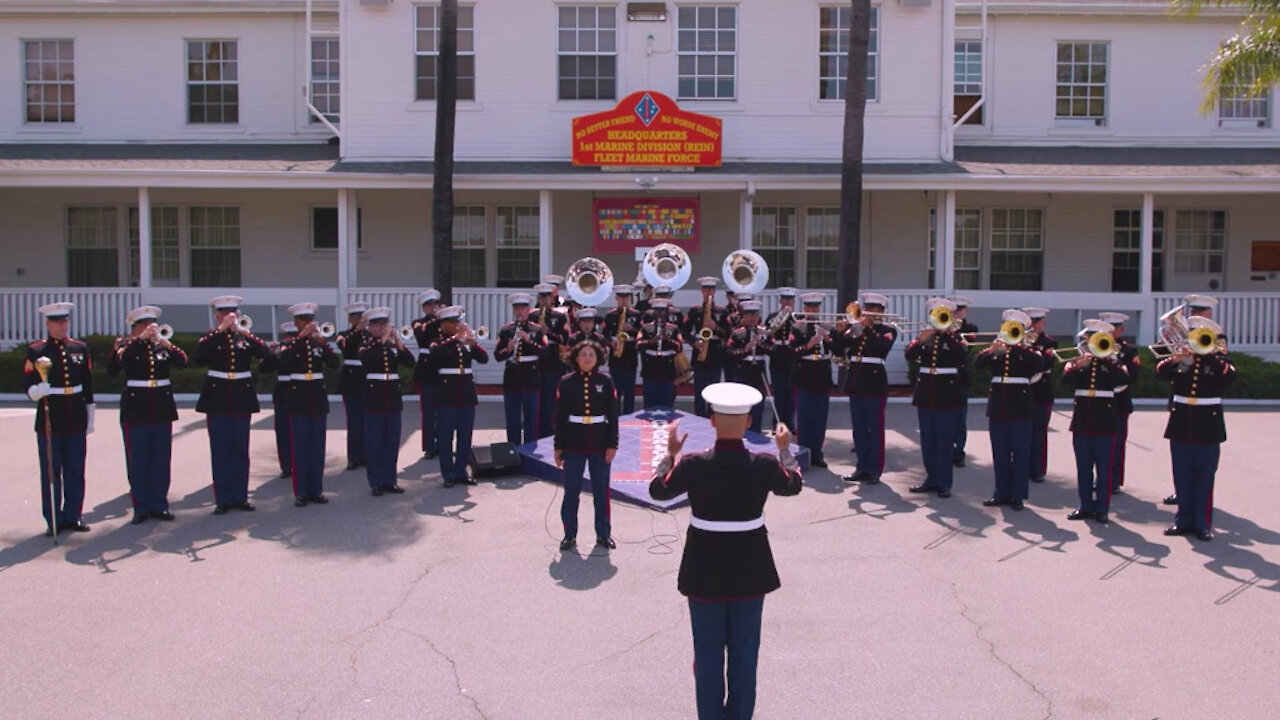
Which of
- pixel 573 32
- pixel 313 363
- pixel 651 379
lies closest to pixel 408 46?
pixel 573 32

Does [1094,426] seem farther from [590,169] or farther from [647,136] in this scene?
[590,169]

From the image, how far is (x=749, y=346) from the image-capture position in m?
13.1

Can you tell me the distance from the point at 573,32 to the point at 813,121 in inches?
186

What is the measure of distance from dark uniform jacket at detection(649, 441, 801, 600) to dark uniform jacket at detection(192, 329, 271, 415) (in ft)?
20.9

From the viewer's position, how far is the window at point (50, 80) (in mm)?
22391

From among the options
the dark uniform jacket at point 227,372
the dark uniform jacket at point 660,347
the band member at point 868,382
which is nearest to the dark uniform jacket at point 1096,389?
the band member at point 868,382

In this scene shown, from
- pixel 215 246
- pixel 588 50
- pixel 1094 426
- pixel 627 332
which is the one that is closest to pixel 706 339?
pixel 627 332

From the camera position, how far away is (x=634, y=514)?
10070 mm

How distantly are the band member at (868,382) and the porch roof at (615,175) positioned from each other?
7254 mm

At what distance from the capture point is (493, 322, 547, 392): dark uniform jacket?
12250 mm

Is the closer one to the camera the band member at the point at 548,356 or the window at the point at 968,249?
the band member at the point at 548,356

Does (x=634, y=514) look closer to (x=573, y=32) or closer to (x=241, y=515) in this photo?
(x=241, y=515)

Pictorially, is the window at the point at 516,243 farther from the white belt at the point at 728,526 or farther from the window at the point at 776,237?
the white belt at the point at 728,526

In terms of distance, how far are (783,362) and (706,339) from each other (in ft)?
3.37
